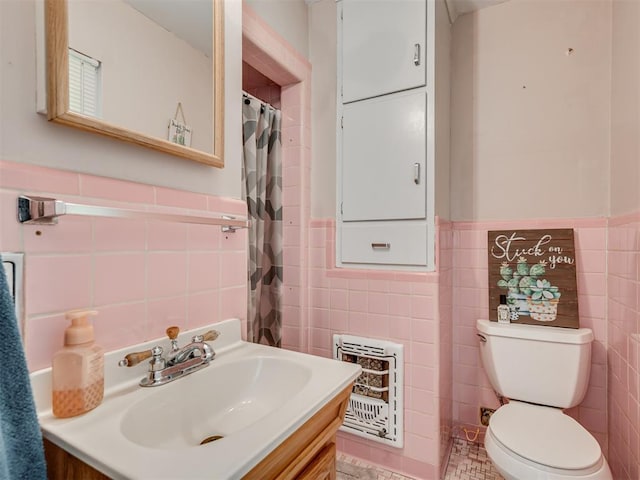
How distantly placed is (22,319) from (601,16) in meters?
2.43

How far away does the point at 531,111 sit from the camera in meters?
1.71

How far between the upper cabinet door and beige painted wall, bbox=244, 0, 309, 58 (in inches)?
8.8

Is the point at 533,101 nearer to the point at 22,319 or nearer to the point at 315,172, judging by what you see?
the point at 315,172

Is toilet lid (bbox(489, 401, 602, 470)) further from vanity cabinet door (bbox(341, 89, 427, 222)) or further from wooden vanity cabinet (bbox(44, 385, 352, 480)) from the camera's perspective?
vanity cabinet door (bbox(341, 89, 427, 222))

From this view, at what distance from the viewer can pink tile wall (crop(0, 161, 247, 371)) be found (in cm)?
65

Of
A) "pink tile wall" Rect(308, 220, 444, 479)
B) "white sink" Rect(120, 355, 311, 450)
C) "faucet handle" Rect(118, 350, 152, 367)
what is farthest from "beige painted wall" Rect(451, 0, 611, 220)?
"faucet handle" Rect(118, 350, 152, 367)

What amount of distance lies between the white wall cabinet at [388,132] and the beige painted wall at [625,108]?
0.70 m

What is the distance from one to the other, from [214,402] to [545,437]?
3.83ft

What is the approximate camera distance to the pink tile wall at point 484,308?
157cm

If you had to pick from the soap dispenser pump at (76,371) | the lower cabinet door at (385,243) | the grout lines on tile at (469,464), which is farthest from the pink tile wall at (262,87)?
the grout lines on tile at (469,464)

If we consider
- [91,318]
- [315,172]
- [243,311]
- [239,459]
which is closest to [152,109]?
[91,318]

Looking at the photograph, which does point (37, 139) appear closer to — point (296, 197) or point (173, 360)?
point (173, 360)

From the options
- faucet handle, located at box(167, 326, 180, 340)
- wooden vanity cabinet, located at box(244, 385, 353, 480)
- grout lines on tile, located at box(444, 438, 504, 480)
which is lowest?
grout lines on tile, located at box(444, 438, 504, 480)

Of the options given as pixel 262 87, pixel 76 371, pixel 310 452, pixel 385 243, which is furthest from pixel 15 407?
pixel 262 87
